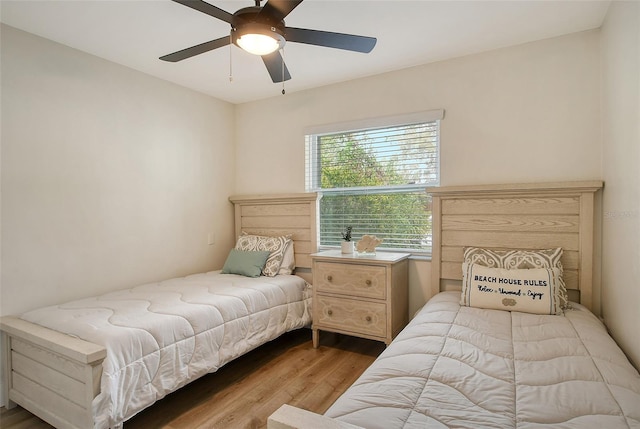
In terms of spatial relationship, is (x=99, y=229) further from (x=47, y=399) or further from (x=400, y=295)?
(x=400, y=295)

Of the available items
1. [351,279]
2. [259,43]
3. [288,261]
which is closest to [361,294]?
[351,279]

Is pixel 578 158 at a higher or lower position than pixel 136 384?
higher

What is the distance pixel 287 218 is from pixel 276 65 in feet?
5.64

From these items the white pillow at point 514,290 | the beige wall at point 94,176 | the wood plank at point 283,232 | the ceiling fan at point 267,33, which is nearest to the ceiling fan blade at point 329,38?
the ceiling fan at point 267,33

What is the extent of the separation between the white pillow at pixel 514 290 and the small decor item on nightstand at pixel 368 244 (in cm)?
83

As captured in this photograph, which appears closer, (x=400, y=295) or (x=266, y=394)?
(x=266, y=394)

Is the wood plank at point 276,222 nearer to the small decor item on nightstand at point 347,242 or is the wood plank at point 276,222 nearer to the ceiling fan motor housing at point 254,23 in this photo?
the small decor item on nightstand at point 347,242

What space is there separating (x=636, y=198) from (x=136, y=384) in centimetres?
253

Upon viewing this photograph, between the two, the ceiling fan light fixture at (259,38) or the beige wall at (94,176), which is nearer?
the ceiling fan light fixture at (259,38)

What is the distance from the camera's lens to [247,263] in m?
3.18

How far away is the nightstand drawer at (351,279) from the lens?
8.69 feet

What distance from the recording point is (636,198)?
1.55 metres

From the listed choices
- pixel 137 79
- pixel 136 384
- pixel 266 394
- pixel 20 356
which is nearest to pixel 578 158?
pixel 266 394

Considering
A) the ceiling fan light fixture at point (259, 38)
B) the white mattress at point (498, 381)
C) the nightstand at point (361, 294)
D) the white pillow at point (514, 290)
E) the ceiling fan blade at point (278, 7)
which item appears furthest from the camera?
the nightstand at point (361, 294)
